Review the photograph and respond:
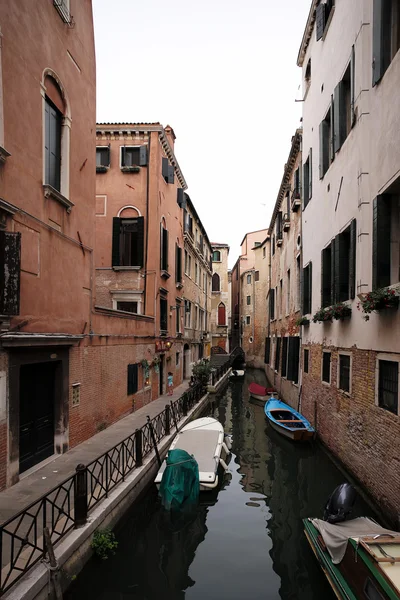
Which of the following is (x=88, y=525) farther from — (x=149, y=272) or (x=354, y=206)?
(x=149, y=272)

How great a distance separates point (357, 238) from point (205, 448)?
18.8 feet

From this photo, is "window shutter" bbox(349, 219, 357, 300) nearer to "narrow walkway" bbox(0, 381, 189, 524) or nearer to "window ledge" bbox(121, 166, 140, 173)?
"narrow walkway" bbox(0, 381, 189, 524)

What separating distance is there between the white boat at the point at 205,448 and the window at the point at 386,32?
8.13 metres

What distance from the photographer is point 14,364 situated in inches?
278

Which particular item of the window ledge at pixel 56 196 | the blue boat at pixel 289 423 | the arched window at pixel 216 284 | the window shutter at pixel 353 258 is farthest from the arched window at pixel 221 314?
the window ledge at pixel 56 196

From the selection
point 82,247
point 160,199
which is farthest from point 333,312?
point 160,199

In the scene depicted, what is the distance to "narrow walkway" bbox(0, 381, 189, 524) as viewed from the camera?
6.23m

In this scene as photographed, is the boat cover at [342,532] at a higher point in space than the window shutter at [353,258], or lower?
lower

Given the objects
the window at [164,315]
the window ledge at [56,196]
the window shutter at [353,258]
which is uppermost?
the window ledge at [56,196]

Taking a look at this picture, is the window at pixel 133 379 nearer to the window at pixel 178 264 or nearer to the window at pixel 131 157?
the window at pixel 178 264

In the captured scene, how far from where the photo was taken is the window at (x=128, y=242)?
1658 cm

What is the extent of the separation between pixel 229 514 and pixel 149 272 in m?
10.4

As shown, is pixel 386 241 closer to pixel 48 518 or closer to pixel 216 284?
pixel 48 518

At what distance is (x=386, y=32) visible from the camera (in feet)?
23.2
